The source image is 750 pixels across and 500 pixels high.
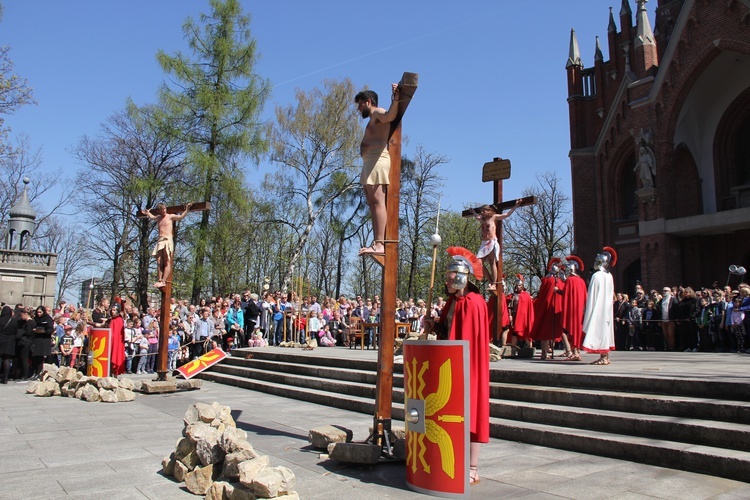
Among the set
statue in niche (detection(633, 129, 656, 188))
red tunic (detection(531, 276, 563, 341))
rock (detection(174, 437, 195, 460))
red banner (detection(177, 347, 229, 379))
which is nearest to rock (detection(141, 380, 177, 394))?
red banner (detection(177, 347, 229, 379))

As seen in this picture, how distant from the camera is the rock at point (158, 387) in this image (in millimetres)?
11844

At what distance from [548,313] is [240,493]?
868cm

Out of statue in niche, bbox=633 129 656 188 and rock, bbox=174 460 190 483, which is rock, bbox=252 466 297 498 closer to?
rock, bbox=174 460 190 483

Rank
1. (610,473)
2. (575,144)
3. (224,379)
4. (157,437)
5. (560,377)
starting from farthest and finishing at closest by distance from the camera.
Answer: (575,144)
(224,379)
(560,377)
(157,437)
(610,473)

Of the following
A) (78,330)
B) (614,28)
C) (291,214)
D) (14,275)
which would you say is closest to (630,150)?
(614,28)

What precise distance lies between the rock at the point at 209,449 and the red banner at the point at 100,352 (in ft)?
30.4

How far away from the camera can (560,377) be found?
7.83 m

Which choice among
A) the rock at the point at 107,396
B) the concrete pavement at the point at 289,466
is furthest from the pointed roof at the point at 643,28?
the rock at the point at 107,396

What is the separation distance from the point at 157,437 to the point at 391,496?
154 inches

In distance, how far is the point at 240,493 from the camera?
167 inches

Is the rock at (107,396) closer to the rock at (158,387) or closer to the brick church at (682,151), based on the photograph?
the rock at (158,387)

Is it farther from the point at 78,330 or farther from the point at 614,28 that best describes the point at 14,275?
the point at 614,28

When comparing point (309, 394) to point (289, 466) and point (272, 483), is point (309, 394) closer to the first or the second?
point (289, 466)

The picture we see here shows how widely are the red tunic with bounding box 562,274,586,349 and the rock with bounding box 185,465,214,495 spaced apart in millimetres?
7941
